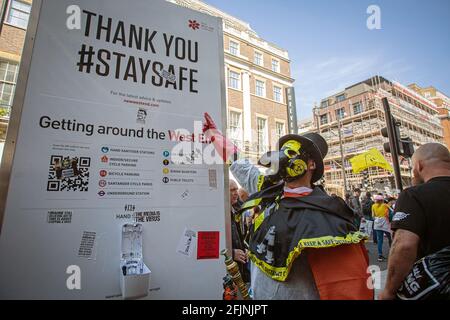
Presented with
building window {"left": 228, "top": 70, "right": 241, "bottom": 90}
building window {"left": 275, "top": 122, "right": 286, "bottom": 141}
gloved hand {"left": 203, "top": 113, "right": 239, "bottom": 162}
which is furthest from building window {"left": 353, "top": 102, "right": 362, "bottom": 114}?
gloved hand {"left": 203, "top": 113, "right": 239, "bottom": 162}

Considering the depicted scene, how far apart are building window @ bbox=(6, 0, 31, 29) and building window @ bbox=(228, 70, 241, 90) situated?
37.5ft

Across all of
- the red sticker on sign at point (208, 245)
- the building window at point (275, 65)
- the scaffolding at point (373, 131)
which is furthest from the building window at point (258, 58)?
the red sticker on sign at point (208, 245)

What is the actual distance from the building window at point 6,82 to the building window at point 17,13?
173 cm

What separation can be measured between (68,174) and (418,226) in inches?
99.5

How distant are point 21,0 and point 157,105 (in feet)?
44.1

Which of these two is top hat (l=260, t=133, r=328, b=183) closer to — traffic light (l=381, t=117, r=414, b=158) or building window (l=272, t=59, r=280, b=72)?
traffic light (l=381, t=117, r=414, b=158)

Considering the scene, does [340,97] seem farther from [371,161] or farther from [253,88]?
[371,161]

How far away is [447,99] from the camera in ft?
152

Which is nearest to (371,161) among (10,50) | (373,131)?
(10,50)

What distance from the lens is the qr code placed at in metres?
1.20

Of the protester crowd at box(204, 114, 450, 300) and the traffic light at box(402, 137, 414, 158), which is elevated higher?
the traffic light at box(402, 137, 414, 158)

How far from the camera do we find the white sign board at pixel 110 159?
1143 mm

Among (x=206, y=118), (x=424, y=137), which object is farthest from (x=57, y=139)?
(x=424, y=137)
